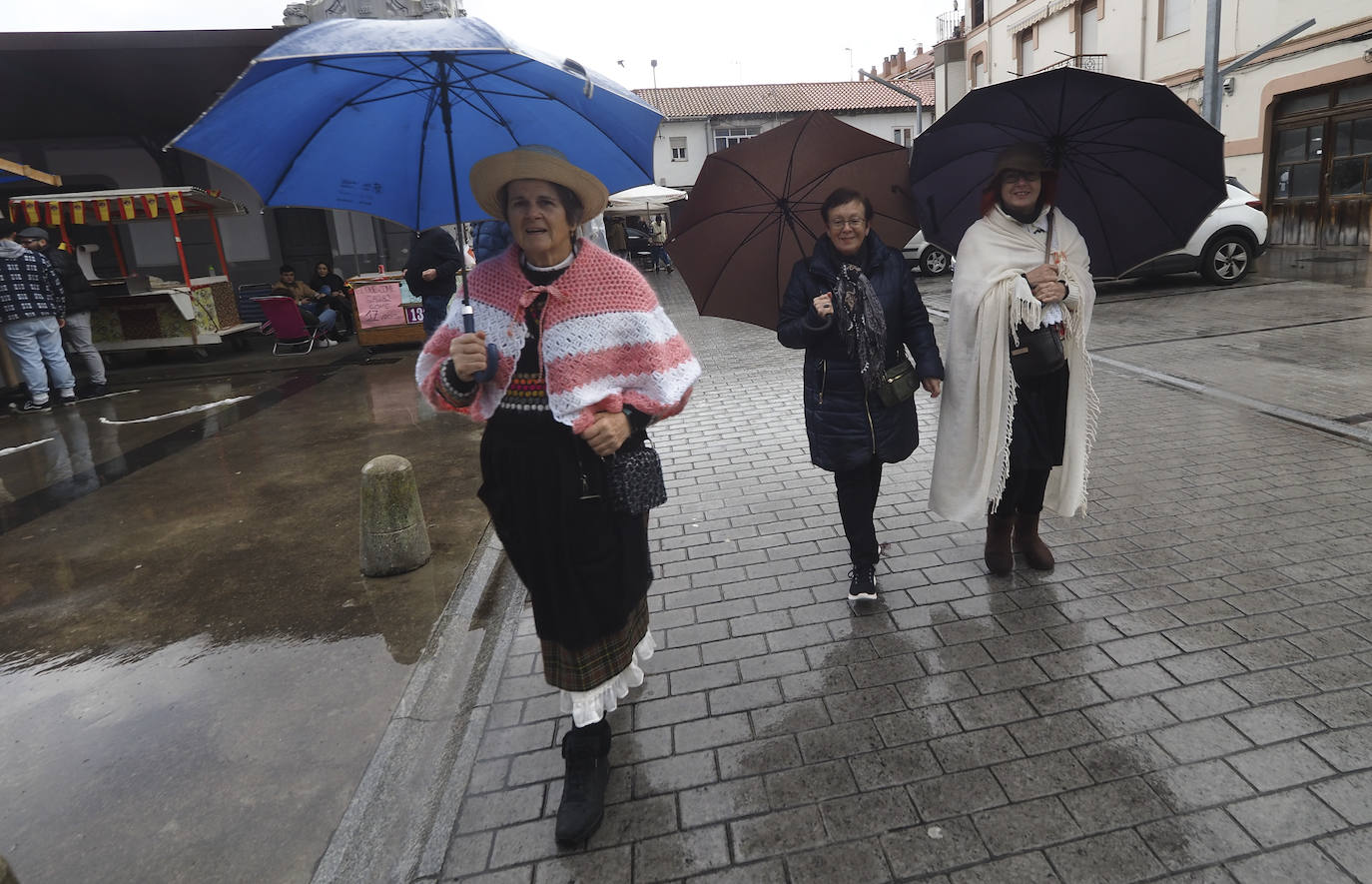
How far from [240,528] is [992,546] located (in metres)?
4.52

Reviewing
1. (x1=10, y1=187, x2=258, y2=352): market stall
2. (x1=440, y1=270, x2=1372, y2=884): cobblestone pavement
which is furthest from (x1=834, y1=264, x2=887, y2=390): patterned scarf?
(x1=10, y1=187, x2=258, y2=352): market stall

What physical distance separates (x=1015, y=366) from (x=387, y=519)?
3218mm

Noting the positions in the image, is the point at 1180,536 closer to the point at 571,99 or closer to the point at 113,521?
the point at 571,99

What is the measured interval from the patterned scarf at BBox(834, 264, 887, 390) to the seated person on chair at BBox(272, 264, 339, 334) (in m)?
11.9

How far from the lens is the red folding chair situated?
491 inches

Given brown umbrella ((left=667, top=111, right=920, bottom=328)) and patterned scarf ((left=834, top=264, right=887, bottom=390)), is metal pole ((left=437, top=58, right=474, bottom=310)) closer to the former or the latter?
brown umbrella ((left=667, top=111, right=920, bottom=328))

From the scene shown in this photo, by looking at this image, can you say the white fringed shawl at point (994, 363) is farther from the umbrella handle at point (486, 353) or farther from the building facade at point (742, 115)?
the building facade at point (742, 115)

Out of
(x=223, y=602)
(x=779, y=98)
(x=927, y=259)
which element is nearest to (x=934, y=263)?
(x=927, y=259)

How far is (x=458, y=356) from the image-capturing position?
231 centimetres

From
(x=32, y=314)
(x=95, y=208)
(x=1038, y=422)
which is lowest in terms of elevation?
(x=1038, y=422)

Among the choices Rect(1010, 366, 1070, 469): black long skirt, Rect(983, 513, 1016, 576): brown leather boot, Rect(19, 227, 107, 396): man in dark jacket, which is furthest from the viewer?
Rect(19, 227, 107, 396): man in dark jacket

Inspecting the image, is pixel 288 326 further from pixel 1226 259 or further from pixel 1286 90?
pixel 1286 90

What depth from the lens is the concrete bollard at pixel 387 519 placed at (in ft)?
14.1

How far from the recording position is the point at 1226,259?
Result: 1248 centimetres
